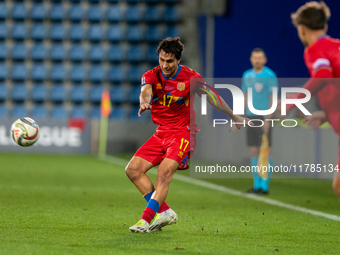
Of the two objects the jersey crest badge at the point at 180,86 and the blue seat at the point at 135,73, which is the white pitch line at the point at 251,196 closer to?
the jersey crest badge at the point at 180,86

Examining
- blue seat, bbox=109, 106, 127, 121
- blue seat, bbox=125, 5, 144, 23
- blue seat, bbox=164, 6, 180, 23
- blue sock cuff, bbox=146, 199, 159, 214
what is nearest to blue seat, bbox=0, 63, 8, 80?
blue seat, bbox=109, 106, 127, 121

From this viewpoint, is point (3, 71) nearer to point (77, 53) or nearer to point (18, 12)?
point (18, 12)

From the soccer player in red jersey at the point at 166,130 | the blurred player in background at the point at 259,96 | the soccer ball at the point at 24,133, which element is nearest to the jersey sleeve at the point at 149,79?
the soccer player in red jersey at the point at 166,130

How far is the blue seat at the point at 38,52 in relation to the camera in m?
20.2

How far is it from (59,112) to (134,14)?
4.40 m

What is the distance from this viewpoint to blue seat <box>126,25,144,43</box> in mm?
20141

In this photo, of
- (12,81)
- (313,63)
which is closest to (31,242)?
(313,63)

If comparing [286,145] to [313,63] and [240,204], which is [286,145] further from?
[313,63]

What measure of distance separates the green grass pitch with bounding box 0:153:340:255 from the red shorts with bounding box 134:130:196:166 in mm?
669

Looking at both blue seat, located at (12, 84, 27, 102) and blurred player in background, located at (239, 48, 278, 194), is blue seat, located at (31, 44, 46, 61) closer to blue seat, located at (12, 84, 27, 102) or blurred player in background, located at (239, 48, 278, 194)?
blue seat, located at (12, 84, 27, 102)

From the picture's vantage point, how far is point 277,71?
13.1 metres

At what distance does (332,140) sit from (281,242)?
21.9 feet

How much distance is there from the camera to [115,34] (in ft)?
66.2

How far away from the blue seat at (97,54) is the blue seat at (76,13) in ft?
3.86
